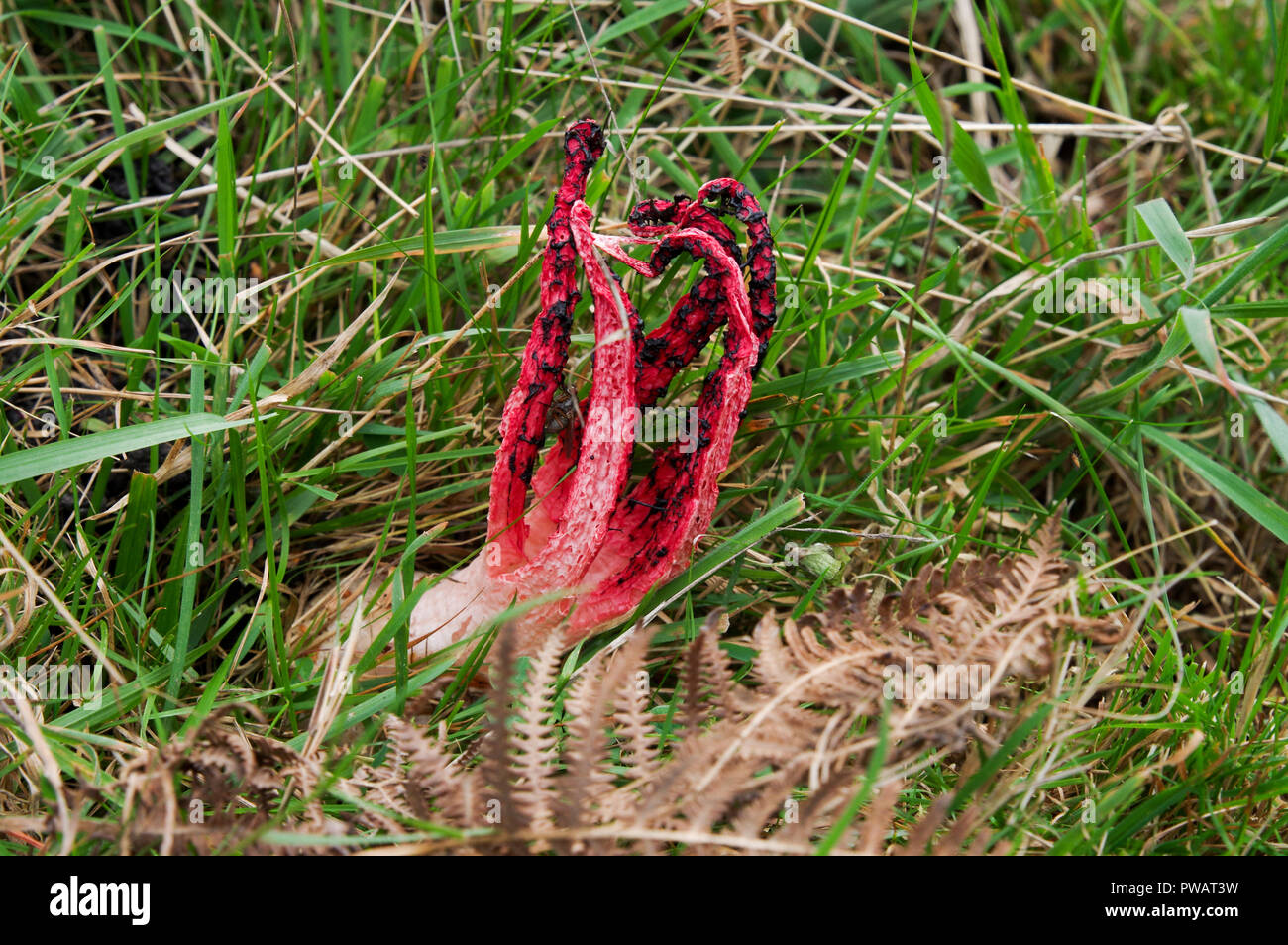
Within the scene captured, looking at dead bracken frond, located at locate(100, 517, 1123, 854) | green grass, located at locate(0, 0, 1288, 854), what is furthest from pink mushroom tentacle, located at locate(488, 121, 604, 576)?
dead bracken frond, located at locate(100, 517, 1123, 854)

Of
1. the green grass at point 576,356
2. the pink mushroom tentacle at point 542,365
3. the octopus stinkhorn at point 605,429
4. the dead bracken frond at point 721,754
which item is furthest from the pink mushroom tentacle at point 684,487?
the dead bracken frond at point 721,754

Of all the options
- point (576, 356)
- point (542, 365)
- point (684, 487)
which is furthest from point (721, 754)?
point (576, 356)

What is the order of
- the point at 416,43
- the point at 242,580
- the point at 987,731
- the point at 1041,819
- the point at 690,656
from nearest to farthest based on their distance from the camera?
the point at 690,656
the point at 1041,819
the point at 987,731
the point at 242,580
the point at 416,43

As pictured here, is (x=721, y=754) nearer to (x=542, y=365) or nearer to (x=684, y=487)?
(x=684, y=487)

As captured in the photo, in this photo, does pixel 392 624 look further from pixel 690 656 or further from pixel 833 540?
pixel 833 540

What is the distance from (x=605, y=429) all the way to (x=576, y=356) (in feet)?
3.34

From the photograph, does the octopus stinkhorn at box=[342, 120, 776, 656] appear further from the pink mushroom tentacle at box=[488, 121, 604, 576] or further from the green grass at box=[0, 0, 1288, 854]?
the green grass at box=[0, 0, 1288, 854]

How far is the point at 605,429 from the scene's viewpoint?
2.45 metres

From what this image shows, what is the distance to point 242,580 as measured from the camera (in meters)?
2.84

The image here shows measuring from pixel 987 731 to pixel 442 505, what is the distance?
1742 millimetres

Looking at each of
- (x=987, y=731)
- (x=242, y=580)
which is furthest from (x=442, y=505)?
(x=987, y=731)

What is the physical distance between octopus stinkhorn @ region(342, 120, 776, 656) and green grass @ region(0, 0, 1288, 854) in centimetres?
18

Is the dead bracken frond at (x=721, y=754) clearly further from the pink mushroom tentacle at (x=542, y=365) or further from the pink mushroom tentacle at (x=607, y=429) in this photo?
the pink mushroom tentacle at (x=542, y=365)

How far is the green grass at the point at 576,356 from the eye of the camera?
260 cm
